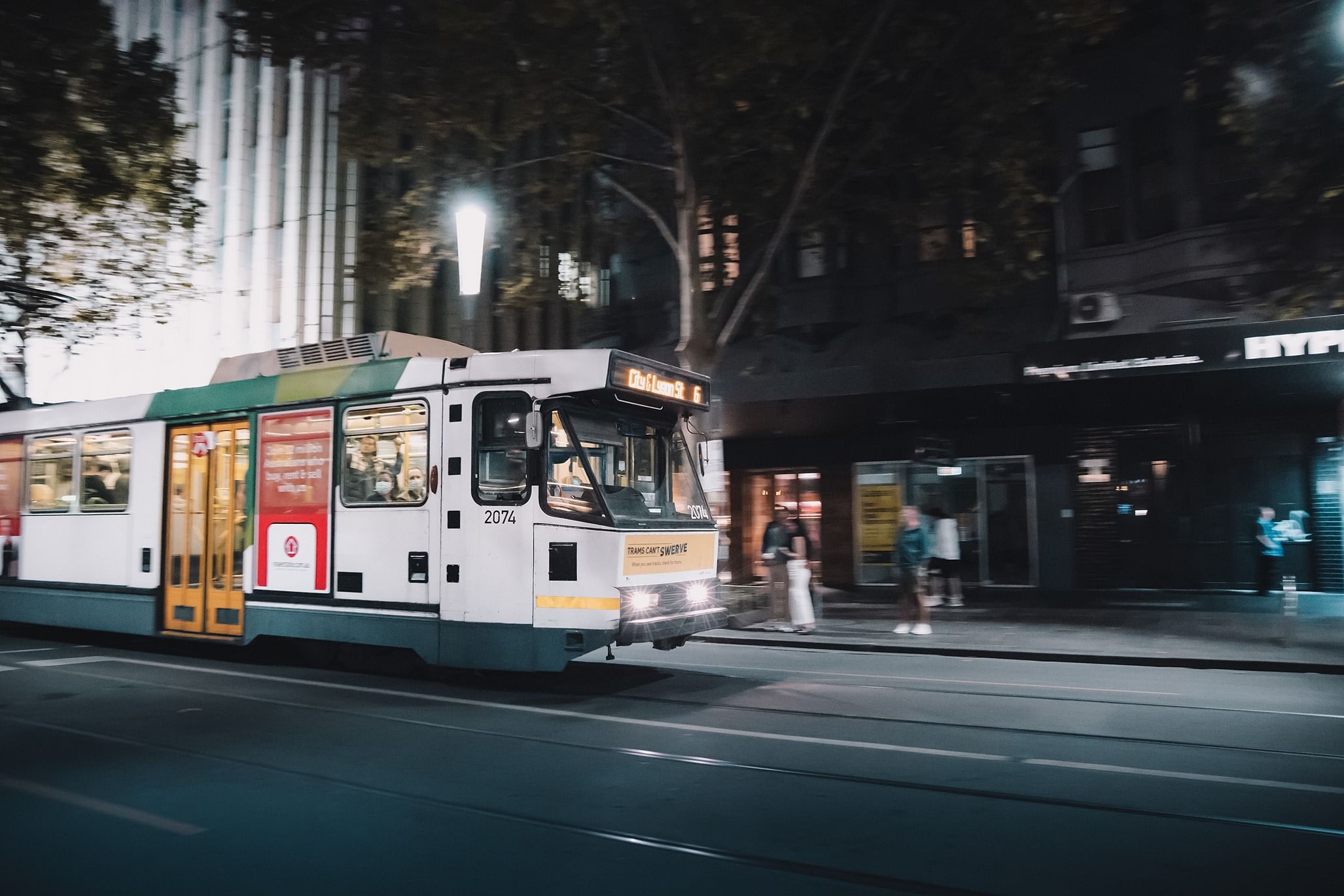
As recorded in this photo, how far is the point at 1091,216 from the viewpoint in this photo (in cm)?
1845

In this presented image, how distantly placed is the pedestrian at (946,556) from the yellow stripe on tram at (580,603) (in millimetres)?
9694

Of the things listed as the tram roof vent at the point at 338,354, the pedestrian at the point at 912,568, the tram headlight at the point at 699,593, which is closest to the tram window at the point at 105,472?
the tram roof vent at the point at 338,354

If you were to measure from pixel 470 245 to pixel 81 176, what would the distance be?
8.15 metres

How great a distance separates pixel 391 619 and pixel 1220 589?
15.9m

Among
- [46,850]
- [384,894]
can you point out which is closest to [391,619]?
[46,850]

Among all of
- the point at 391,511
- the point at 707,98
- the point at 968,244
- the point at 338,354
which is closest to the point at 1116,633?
the point at 968,244

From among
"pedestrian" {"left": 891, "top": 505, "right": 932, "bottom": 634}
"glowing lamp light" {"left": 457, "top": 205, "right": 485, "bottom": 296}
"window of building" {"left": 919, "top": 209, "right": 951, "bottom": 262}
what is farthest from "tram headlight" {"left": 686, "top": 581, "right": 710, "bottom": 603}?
"window of building" {"left": 919, "top": 209, "right": 951, "bottom": 262}

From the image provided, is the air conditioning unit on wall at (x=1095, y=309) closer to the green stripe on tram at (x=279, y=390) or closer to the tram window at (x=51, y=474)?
the green stripe on tram at (x=279, y=390)

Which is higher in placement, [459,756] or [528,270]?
[528,270]

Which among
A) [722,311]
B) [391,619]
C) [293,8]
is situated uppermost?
[293,8]

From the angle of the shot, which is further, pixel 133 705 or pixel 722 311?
pixel 722 311

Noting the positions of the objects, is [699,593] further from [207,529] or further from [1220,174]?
[1220,174]

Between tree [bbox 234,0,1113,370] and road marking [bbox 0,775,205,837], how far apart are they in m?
10.3

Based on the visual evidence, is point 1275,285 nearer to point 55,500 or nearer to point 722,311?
point 722,311
